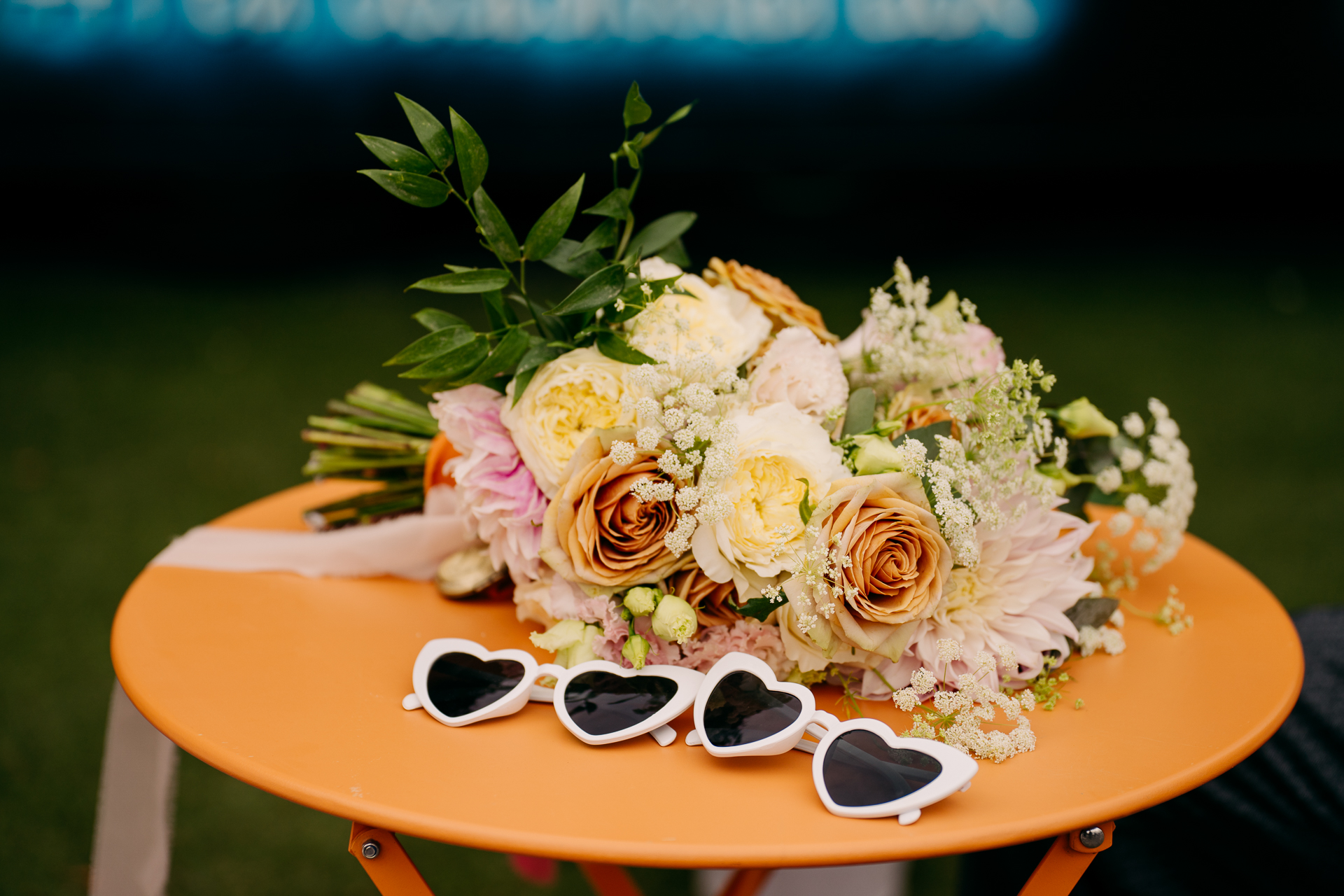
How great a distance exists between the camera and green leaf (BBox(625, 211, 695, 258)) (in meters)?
1.18

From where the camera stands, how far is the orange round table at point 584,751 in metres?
0.79

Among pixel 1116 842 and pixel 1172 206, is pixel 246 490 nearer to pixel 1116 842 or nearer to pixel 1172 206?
pixel 1116 842

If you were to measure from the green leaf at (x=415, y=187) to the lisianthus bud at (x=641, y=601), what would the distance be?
1.55 ft

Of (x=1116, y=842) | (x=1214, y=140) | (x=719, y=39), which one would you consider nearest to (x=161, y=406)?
(x=719, y=39)

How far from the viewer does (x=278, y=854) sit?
2.06 m

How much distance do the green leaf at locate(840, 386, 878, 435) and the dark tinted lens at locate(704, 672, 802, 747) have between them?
0.32 metres

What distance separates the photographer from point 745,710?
909 millimetres

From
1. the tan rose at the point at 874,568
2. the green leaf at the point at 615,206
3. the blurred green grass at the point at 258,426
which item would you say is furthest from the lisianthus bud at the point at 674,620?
the blurred green grass at the point at 258,426

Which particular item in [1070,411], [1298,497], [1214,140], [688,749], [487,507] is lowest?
[1298,497]

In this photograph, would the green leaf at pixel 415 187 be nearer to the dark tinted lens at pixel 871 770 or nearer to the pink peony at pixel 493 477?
the pink peony at pixel 493 477

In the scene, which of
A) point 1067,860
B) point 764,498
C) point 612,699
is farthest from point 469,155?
point 1067,860

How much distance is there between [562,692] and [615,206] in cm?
56

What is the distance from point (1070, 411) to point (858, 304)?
14.0 ft

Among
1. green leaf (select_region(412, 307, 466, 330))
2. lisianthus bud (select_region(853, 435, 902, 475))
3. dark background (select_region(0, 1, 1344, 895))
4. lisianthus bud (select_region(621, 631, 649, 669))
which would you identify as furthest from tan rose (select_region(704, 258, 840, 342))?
dark background (select_region(0, 1, 1344, 895))
